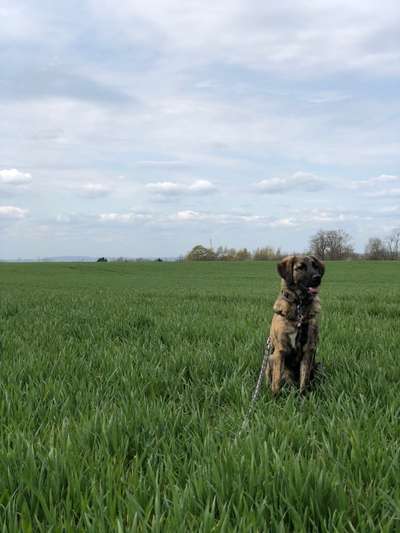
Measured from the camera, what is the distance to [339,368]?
15.7 feet

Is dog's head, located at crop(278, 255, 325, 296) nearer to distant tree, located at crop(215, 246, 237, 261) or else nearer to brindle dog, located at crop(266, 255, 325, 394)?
brindle dog, located at crop(266, 255, 325, 394)

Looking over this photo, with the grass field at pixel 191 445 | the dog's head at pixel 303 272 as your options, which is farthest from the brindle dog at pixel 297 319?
the grass field at pixel 191 445

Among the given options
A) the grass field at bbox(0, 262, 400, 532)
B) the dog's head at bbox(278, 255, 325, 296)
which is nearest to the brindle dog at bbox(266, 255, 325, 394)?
the dog's head at bbox(278, 255, 325, 296)

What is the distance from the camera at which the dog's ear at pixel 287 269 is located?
4191 mm

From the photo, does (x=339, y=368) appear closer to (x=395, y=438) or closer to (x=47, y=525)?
(x=395, y=438)

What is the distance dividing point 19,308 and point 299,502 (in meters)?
9.91

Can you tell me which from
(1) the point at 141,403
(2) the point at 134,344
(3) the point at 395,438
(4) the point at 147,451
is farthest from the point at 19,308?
(3) the point at 395,438

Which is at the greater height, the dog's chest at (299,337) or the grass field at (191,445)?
the dog's chest at (299,337)

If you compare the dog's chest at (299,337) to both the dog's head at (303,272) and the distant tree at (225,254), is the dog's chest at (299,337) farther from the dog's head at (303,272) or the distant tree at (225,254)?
the distant tree at (225,254)

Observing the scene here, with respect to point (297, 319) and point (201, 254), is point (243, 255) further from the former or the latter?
point (297, 319)

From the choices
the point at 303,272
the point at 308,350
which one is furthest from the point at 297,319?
the point at 303,272

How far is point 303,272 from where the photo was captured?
4.14 meters

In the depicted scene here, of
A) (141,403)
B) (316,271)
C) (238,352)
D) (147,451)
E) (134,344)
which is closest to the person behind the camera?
(147,451)

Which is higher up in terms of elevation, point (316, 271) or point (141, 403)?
point (316, 271)
